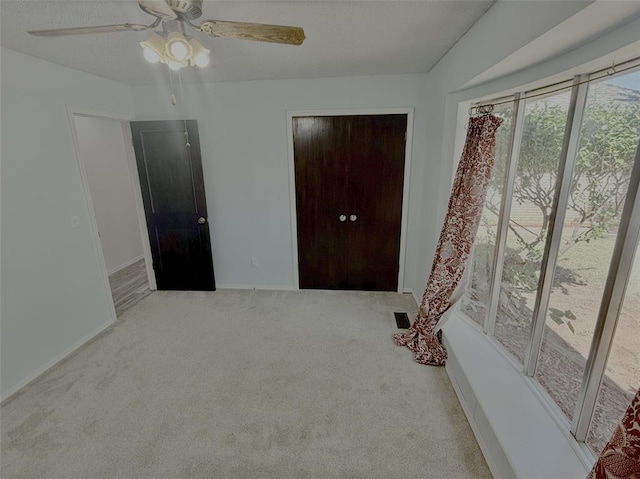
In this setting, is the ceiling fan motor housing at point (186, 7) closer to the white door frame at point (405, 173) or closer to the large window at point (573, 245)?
the large window at point (573, 245)

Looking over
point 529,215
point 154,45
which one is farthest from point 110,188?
point 529,215

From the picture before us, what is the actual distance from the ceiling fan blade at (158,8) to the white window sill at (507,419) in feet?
7.84

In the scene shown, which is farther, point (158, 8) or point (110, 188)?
point (110, 188)

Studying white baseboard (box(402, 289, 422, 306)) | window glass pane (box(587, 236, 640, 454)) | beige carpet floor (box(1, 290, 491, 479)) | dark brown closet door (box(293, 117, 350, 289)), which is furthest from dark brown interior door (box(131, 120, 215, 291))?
window glass pane (box(587, 236, 640, 454))

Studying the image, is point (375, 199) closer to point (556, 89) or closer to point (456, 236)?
point (456, 236)

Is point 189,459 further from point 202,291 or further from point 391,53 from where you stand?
point 391,53

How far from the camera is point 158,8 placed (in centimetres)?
119

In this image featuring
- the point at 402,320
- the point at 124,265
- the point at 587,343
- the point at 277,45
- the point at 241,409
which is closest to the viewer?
the point at 587,343

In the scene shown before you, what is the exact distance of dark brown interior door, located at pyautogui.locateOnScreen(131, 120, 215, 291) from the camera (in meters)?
3.14

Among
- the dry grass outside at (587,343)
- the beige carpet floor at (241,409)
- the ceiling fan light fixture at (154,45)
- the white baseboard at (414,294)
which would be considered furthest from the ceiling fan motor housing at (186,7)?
the white baseboard at (414,294)

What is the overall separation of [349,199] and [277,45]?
162 centimetres

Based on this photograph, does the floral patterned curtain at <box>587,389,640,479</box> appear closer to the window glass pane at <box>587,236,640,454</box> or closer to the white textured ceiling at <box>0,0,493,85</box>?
the window glass pane at <box>587,236,640,454</box>

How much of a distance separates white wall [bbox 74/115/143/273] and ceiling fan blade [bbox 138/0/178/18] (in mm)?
3157

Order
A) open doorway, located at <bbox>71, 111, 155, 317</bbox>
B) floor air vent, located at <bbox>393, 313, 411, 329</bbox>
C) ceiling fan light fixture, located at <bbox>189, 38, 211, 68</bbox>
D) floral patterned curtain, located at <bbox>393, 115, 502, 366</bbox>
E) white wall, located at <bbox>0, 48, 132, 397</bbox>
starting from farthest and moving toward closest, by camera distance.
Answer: open doorway, located at <bbox>71, 111, 155, 317</bbox> → floor air vent, located at <bbox>393, 313, 411, 329</bbox> → white wall, located at <bbox>0, 48, 132, 397</bbox> → floral patterned curtain, located at <bbox>393, 115, 502, 366</bbox> → ceiling fan light fixture, located at <bbox>189, 38, 211, 68</bbox>
